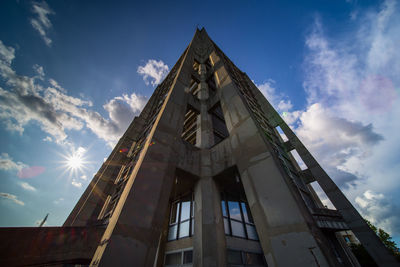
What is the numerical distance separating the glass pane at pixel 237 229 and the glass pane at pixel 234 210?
306 millimetres

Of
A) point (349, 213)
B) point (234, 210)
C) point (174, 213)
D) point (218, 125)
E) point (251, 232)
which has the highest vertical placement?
point (218, 125)

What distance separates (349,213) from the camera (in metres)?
10.3

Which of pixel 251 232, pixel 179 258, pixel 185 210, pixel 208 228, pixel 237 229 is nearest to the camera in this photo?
pixel 208 228

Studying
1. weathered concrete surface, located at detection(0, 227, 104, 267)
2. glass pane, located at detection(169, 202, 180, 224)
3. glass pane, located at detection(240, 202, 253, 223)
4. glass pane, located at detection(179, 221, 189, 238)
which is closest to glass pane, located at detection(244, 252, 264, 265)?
glass pane, located at detection(240, 202, 253, 223)

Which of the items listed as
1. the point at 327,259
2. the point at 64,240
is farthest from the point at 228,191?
the point at 64,240

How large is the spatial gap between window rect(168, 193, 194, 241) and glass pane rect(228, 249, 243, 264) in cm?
221

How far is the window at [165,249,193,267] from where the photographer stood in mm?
7102

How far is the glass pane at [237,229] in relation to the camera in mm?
7898

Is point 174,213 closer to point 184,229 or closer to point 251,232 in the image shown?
point 184,229

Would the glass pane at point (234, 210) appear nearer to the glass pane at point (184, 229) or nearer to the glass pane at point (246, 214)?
the glass pane at point (246, 214)

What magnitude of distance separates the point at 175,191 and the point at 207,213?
3.48 meters

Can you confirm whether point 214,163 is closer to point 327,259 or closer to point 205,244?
point 205,244

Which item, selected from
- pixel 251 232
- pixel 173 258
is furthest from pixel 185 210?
pixel 251 232

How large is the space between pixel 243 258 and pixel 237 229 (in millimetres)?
1264
